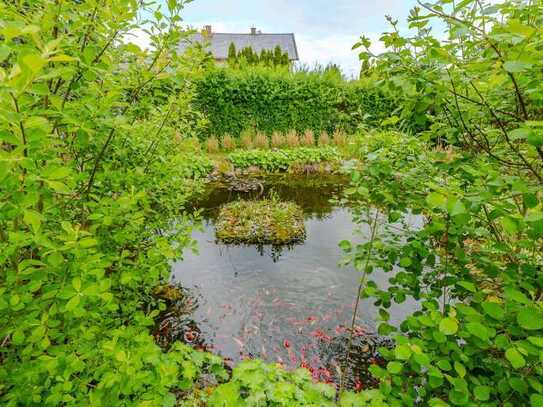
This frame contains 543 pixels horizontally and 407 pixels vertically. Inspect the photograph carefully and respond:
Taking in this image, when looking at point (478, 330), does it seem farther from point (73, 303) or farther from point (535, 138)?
point (73, 303)

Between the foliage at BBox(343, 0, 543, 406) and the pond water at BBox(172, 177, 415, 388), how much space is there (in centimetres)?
71

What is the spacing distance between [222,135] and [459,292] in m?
12.4

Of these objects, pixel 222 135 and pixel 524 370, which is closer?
pixel 524 370

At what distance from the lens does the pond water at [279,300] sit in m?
3.51

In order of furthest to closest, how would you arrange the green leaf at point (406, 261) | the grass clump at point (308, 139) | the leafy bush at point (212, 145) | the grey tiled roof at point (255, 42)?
the grey tiled roof at point (255, 42), the grass clump at point (308, 139), the leafy bush at point (212, 145), the green leaf at point (406, 261)

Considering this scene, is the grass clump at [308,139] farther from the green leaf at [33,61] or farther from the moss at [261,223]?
the green leaf at [33,61]

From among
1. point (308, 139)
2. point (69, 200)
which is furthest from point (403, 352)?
point (308, 139)

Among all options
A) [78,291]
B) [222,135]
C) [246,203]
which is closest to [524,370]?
[78,291]

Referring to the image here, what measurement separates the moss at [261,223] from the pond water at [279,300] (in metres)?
0.21

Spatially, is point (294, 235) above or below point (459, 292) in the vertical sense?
below

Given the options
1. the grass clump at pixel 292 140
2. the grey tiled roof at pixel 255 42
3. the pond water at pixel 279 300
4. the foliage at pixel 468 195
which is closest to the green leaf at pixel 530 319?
the foliage at pixel 468 195

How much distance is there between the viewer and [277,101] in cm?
1341

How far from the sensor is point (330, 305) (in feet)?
14.0

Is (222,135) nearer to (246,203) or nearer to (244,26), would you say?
(246,203)
